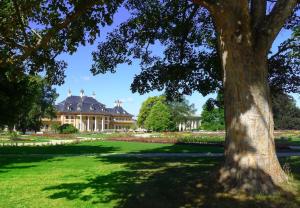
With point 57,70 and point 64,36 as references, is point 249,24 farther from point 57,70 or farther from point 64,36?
point 57,70

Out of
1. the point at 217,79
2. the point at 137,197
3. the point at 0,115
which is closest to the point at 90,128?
the point at 0,115

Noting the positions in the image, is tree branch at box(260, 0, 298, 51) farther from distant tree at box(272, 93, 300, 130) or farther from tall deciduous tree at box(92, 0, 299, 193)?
distant tree at box(272, 93, 300, 130)

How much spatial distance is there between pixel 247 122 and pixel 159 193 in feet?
8.49

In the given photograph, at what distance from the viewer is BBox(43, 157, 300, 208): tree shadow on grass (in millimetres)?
8273

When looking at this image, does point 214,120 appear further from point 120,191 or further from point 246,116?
point 246,116

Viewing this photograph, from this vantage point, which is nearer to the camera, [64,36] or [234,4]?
[234,4]

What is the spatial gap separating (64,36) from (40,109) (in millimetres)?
62923

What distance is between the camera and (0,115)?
24.2 metres

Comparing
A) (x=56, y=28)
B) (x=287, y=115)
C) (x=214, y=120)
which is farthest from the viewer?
(x=287, y=115)

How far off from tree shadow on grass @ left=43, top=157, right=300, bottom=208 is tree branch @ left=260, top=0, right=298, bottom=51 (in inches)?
144

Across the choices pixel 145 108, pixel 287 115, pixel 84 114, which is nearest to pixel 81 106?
pixel 84 114

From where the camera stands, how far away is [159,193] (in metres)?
9.43

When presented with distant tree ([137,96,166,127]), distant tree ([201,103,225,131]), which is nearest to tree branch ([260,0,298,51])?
distant tree ([201,103,225,131])

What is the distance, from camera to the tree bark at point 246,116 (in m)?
9.20
